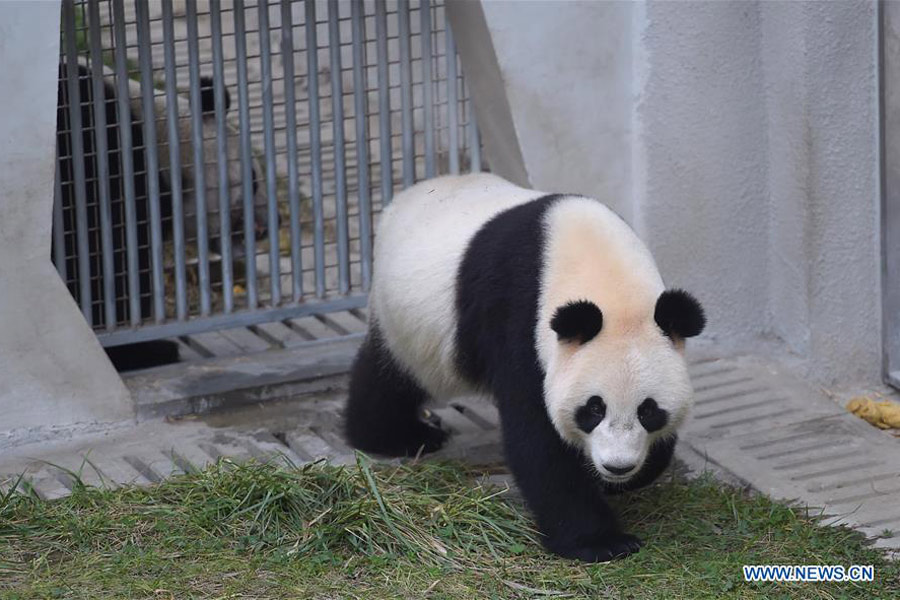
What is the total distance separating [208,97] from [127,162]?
707 millimetres

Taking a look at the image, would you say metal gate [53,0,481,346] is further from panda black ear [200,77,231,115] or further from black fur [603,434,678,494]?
black fur [603,434,678,494]

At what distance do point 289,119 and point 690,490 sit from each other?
7.91 ft

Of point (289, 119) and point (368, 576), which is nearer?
point (368, 576)

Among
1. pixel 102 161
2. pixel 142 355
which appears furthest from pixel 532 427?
pixel 142 355

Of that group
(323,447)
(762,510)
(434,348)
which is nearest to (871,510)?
(762,510)

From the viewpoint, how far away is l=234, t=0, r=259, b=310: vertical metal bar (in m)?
5.80

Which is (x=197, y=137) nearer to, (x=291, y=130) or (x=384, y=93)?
(x=291, y=130)

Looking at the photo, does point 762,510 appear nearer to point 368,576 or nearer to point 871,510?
point 871,510

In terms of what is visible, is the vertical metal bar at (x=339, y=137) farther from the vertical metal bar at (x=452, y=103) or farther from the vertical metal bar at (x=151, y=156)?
the vertical metal bar at (x=151, y=156)

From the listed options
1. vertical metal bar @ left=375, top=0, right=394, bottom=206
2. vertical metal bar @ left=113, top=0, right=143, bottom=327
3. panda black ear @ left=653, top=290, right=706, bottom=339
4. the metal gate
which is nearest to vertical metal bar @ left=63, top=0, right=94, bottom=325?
the metal gate

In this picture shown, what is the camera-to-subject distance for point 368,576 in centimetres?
418

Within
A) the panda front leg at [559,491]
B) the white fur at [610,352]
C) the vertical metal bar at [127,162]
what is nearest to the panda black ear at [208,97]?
the vertical metal bar at [127,162]

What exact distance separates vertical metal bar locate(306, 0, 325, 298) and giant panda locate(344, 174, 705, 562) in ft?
3.34

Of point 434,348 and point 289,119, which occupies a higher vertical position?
point 289,119
